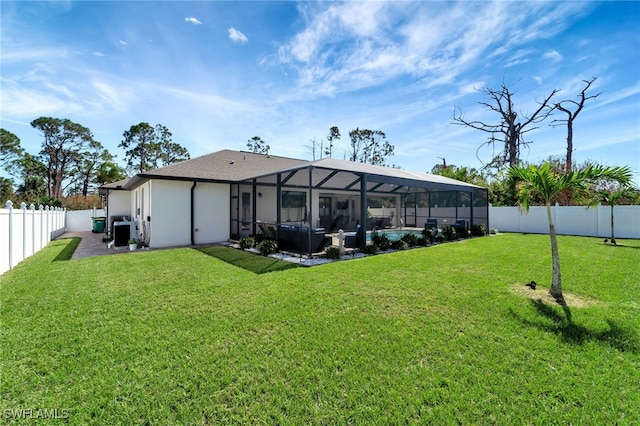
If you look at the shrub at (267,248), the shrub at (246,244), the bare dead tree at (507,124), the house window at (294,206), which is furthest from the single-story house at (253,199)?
the bare dead tree at (507,124)

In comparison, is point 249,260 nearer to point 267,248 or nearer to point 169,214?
point 267,248

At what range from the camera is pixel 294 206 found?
1439 cm

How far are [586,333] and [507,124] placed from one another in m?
28.0

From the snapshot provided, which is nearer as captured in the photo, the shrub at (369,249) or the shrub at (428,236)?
the shrub at (369,249)

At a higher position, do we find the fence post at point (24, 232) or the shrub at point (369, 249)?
the fence post at point (24, 232)

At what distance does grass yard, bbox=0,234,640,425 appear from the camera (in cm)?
226

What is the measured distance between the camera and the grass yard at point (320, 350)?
2.26 metres

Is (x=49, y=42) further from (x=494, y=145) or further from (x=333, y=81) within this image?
(x=494, y=145)

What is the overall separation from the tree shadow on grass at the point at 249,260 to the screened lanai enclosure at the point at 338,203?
44.5 inches

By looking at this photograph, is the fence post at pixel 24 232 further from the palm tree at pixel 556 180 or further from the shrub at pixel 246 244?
the palm tree at pixel 556 180

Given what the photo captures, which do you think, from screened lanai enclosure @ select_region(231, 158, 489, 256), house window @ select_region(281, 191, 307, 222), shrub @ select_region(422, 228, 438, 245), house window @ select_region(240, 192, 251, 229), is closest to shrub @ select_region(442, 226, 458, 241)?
shrub @ select_region(422, 228, 438, 245)

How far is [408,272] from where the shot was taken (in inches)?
259

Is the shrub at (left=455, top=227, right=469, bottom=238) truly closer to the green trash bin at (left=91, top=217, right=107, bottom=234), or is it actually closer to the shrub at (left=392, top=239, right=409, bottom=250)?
the shrub at (left=392, top=239, right=409, bottom=250)

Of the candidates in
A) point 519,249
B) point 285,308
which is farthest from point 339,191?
point 285,308
